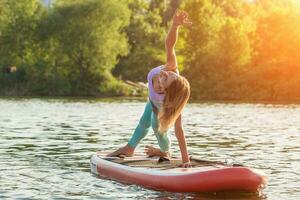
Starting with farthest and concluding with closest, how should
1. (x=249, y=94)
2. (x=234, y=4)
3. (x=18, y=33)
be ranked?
(x=234, y=4)
(x=18, y=33)
(x=249, y=94)

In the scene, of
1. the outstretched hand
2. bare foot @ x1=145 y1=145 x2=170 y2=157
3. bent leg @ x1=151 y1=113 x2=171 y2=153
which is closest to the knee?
bent leg @ x1=151 y1=113 x2=171 y2=153

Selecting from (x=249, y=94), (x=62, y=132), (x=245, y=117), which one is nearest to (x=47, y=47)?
(x=249, y=94)

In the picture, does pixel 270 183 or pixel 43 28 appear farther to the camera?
pixel 43 28

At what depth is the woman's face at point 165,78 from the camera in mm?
13148

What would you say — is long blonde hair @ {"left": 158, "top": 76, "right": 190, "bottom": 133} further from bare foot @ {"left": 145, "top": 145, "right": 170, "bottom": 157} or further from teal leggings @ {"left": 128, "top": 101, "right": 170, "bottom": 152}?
bare foot @ {"left": 145, "top": 145, "right": 170, "bottom": 157}

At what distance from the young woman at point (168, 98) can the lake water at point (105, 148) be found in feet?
4.13

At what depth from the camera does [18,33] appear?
8525 centimetres

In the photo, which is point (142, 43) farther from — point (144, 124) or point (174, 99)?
point (174, 99)

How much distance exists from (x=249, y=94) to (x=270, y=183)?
56098 mm

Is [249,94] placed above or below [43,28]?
below

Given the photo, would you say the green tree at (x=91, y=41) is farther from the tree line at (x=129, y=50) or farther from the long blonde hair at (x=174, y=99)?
the long blonde hair at (x=174, y=99)

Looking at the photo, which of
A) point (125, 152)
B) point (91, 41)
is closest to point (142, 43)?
point (91, 41)

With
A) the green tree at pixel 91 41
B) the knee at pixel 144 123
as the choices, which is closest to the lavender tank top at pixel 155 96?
the knee at pixel 144 123

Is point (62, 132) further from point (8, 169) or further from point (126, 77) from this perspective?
point (126, 77)
